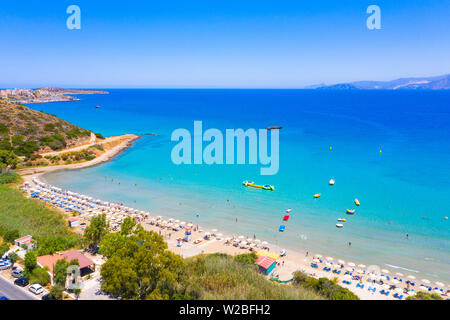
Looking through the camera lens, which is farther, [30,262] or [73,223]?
[73,223]

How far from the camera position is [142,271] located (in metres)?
15.4

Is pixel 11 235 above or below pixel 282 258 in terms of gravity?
above

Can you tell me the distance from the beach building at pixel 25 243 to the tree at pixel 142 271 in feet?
38.0

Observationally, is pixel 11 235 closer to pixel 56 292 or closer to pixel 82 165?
pixel 56 292

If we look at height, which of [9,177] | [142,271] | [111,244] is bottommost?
[111,244]

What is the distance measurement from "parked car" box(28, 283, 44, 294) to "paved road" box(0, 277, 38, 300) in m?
0.32

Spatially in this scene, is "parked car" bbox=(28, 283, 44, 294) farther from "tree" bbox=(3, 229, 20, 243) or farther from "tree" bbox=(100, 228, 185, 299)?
"tree" bbox=(3, 229, 20, 243)

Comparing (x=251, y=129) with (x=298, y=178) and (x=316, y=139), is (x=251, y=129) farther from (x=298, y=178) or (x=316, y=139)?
(x=298, y=178)

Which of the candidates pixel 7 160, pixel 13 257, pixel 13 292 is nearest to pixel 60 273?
pixel 13 292

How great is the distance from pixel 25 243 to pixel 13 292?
7.10m

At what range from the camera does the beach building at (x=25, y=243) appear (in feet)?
76.3

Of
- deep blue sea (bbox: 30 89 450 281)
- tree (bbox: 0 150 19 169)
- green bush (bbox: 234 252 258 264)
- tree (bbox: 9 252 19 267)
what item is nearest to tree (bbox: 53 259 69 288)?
tree (bbox: 9 252 19 267)

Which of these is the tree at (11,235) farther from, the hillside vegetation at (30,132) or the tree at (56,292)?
the hillside vegetation at (30,132)

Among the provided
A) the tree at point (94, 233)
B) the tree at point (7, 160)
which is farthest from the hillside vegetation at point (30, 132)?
the tree at point (94, 233)
